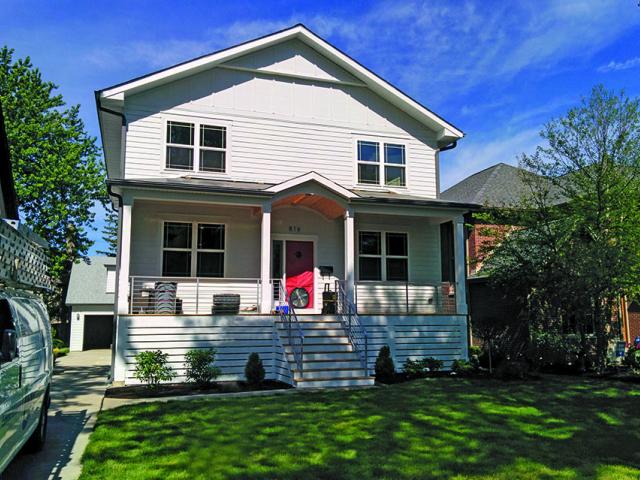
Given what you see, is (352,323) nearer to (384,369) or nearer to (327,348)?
(327,348)

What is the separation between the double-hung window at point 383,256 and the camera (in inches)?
645

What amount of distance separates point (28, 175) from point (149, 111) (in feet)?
55.9

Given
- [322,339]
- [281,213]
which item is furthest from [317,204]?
[322,339]

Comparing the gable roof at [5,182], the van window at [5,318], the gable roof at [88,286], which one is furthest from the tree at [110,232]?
the van window at [5,318]

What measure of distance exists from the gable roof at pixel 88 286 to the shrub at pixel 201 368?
1965cm

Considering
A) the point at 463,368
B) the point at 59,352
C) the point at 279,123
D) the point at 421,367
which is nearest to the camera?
the point at 421,367

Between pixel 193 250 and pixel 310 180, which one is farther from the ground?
pixel 310 180

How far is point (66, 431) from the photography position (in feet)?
25.9

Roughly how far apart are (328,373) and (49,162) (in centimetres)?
2302

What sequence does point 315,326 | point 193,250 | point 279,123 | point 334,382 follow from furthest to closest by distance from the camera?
point 279,123 → point 193,250 → point 315,326 → point 334,382

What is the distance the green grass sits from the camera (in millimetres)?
5793

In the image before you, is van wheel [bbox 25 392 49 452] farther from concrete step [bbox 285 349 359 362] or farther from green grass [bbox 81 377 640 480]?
concrete step [bbox 285 349 359 362]

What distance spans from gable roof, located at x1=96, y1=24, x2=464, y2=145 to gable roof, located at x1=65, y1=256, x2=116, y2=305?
1748cm

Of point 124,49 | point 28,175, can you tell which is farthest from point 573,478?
point 28,175
